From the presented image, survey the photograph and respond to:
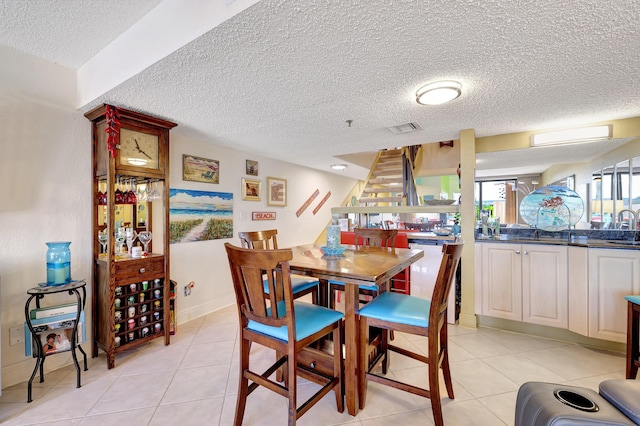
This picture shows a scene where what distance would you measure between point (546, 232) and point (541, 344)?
3.77ft

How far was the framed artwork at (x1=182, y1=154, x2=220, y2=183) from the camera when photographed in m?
3.19

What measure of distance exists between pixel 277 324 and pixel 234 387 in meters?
0.93

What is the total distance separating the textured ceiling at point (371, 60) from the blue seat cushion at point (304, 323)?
1.46 m

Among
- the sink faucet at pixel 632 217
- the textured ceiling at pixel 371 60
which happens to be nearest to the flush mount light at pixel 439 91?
the textured ceiling at pixel 371 60

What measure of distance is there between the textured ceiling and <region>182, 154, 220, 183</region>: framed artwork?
0.67m

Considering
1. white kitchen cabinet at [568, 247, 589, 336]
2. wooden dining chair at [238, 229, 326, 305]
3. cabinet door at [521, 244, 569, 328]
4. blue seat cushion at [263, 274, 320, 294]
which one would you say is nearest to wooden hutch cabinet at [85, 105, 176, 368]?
wooden dining chair at [238, 229, 326, 305]

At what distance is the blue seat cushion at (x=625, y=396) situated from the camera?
2.39ft

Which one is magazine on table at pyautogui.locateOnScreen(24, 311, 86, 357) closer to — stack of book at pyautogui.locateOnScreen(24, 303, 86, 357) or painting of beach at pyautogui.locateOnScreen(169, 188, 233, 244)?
stack of book at pyautogui.locateOnScreen(24, 303, 86, 357)

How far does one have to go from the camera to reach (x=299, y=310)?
5.37 ft

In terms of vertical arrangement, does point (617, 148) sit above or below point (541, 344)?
above

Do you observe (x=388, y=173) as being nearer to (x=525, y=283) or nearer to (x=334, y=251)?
(x=525, y=283)

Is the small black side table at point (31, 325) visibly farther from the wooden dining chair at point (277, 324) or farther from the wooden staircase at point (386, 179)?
the wooden staircase at point (386, 179)

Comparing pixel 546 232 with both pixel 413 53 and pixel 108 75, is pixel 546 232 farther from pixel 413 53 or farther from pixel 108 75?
pixel 108 75

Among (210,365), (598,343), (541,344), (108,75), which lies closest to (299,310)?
(210,365)
